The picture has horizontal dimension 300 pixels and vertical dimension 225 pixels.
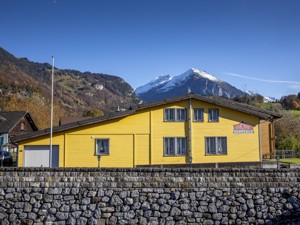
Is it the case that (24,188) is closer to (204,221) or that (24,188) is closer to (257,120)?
(204,221)

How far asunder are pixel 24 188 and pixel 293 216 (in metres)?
10.6

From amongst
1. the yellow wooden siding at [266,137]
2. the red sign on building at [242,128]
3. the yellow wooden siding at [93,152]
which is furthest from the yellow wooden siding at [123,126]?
the yellow wooden siding at [266,137]

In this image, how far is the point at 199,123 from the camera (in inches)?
965

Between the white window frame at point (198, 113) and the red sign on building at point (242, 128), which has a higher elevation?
the white window frame at point (198, 113)

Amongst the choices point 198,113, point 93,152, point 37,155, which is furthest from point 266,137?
point 37,155

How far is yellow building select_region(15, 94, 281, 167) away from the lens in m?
22.6

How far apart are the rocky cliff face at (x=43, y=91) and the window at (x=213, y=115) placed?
186 feet

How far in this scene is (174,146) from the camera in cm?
2400

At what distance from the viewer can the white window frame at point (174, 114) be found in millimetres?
24328

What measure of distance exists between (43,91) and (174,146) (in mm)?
114969

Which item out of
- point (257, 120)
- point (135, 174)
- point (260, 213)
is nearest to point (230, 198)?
point (260, 213)

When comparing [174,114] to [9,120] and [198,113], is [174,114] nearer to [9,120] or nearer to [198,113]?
[198,113]

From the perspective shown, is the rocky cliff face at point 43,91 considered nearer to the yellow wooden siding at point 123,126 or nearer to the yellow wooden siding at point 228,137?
the yellow wooden siding at point 123,126

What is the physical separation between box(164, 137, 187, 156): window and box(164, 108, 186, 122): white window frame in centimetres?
148
